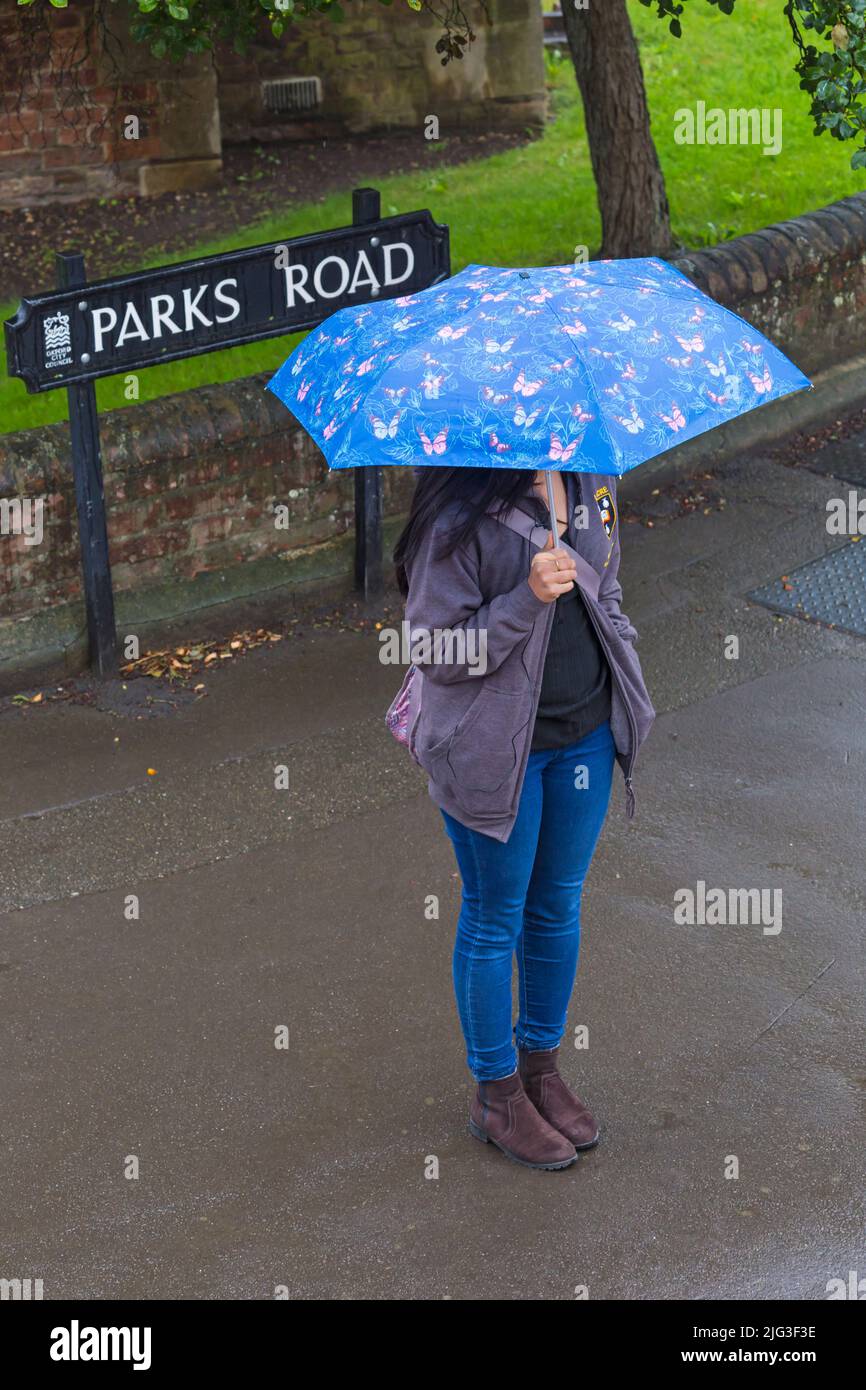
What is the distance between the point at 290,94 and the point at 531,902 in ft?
32.8

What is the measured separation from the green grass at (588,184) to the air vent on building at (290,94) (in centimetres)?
133

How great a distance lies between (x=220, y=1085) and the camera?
4500mm

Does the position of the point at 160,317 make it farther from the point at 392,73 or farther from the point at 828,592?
the point at 392,73

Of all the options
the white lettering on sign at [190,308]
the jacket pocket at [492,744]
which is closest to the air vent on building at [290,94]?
the white lettering on sign at [190,308]

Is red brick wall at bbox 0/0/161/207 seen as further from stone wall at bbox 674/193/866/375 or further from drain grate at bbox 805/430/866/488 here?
drain grate at bbox 805/430/866/488

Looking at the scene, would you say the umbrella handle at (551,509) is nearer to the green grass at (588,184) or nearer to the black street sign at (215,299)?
the black street sign at (215,299)

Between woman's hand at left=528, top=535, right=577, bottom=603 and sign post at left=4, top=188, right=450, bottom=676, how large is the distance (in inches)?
118

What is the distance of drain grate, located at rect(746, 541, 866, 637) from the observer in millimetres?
7125

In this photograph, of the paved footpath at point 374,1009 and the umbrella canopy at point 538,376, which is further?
the paved footpath at point 374,1009

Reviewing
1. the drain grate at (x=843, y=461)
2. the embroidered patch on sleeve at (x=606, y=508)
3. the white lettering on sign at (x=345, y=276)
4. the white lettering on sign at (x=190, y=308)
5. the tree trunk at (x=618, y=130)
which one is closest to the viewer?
the embroidered patch on sleeve at (x=606, y=508)

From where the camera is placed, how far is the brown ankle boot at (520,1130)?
4172 mm

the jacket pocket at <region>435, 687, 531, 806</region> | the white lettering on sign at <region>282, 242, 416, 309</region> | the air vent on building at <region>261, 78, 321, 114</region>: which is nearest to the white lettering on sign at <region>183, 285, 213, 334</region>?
the white lettering on sign at <region>282, 242, 416, 309</region>

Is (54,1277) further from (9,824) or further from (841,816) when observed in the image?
(841,816)

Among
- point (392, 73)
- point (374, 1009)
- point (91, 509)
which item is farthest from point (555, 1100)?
point (392, 73)
